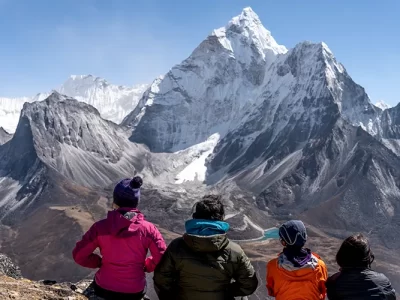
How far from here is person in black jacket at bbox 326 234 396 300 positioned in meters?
9.28

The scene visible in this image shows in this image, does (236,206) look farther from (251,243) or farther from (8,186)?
(8,186)

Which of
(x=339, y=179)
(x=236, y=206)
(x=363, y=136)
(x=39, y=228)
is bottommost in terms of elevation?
(x=39, y=228)

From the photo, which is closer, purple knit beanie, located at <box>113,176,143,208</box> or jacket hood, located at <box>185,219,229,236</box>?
jacket hood, located at <box>185,219,229,236</box>

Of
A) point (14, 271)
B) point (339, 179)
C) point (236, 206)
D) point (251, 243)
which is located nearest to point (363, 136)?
point (339, 179)

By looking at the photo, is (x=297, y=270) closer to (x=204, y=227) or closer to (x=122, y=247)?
(x=204, y=227)

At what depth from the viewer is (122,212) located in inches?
396

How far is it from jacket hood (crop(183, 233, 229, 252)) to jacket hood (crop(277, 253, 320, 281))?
1.45 metres

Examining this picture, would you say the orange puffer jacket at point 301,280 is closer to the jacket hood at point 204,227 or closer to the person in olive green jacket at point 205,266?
the person in olive green jacket at point 205,266

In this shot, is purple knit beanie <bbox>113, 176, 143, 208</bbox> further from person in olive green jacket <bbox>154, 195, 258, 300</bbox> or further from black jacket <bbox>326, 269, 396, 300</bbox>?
black jacket <bbox>326, 269, 396, 300</bbox>

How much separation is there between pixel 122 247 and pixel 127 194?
3.44ft

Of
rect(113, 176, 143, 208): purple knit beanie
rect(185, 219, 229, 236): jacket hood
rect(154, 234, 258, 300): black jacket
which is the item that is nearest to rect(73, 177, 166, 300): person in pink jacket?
rect(113, 176, 143, 208): purple knit beanie

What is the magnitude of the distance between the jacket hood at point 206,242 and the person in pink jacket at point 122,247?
1.05 m

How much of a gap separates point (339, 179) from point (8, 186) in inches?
4719

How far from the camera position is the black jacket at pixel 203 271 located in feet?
30.3
